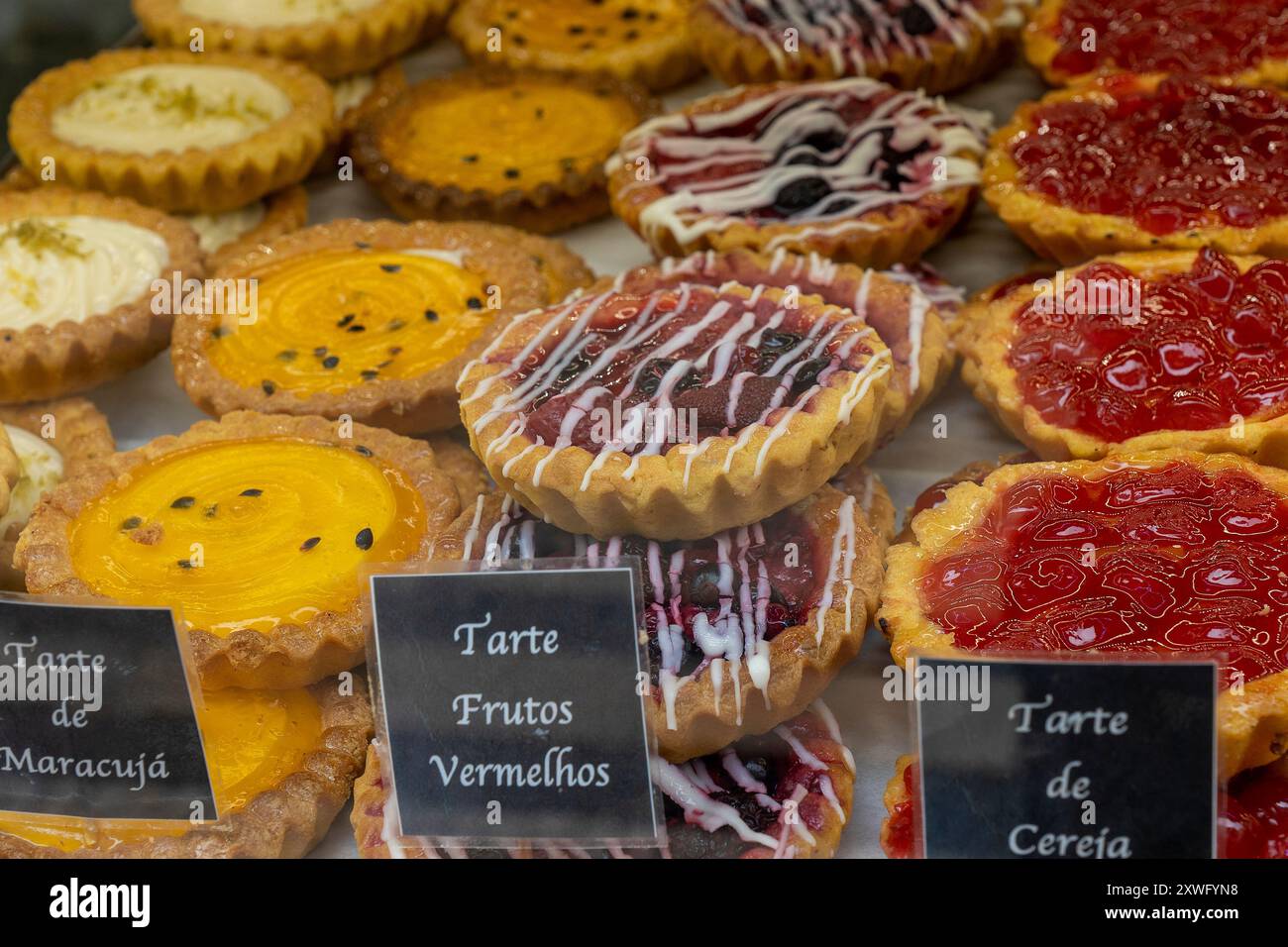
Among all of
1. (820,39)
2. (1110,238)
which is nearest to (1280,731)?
(1110,238)

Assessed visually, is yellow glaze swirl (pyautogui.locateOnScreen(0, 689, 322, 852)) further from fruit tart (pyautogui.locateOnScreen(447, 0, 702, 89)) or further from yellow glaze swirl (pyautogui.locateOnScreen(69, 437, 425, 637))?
fruit tart (pyautogui.locateOnScreen(447, 0, 702, 89))

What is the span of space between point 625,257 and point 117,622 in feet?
6.30

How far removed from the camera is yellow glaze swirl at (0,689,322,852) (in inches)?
80.4

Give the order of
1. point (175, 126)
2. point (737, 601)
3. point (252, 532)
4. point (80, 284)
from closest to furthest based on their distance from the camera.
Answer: point (737, 601) < point (252, 532) < point (80, 284) < point (175, 126)

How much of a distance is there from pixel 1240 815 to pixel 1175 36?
7.50ft

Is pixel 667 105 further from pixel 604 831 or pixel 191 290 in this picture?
pixel 604 831

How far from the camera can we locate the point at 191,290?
3191mm

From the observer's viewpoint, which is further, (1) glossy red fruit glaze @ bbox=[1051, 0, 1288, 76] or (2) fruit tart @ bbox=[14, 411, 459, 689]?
(1) glossy red fruit glaze @ bbox=[1051, 0, 1288, 76]

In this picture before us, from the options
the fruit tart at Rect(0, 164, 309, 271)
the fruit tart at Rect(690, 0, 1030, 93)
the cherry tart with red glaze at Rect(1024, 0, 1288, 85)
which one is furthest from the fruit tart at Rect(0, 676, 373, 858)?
the cherry tart with red glaze at Rect(1024, 0, 1288, 85)

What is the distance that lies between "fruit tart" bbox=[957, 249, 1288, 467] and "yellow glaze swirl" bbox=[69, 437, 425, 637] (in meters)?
1.15

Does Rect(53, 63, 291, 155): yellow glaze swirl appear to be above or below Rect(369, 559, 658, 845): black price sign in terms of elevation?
above

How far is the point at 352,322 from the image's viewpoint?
3113mm

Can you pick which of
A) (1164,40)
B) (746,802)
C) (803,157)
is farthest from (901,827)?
(1164,40)

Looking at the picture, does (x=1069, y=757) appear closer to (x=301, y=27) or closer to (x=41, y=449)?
(x=41, y=449)
